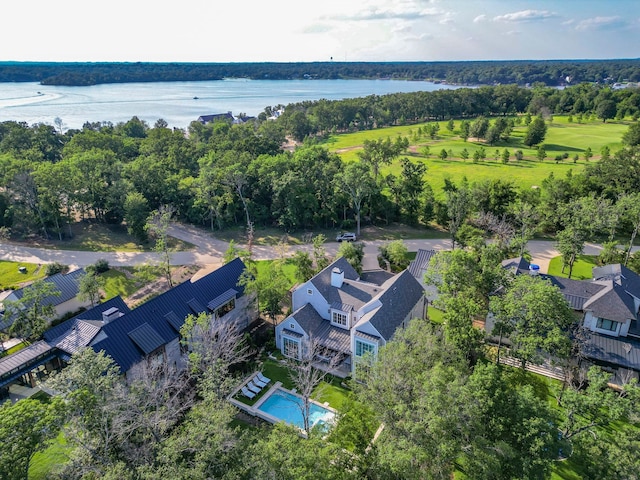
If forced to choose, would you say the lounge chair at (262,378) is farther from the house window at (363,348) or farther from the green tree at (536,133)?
the green tree at (536,133)

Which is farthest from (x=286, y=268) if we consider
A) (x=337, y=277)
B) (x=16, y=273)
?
(x=16, y=273)

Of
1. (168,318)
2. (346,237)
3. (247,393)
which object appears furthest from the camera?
(346,237)

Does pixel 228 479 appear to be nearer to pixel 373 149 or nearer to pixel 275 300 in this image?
pixel 275 300

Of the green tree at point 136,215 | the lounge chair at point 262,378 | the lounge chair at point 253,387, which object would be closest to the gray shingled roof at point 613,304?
the lounge chair at point 262,378

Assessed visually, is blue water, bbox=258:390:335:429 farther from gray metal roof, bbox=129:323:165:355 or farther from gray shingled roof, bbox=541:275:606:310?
gray shingled roof, bbox=541:275:606:310

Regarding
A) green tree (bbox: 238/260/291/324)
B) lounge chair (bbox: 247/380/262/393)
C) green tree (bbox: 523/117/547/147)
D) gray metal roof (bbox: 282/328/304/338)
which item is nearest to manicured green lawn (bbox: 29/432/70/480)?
lounge chair (bbox: 247/380/262/393)

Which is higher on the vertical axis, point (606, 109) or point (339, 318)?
point (606, 109)

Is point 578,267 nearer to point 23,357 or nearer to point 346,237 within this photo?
point 346,237
